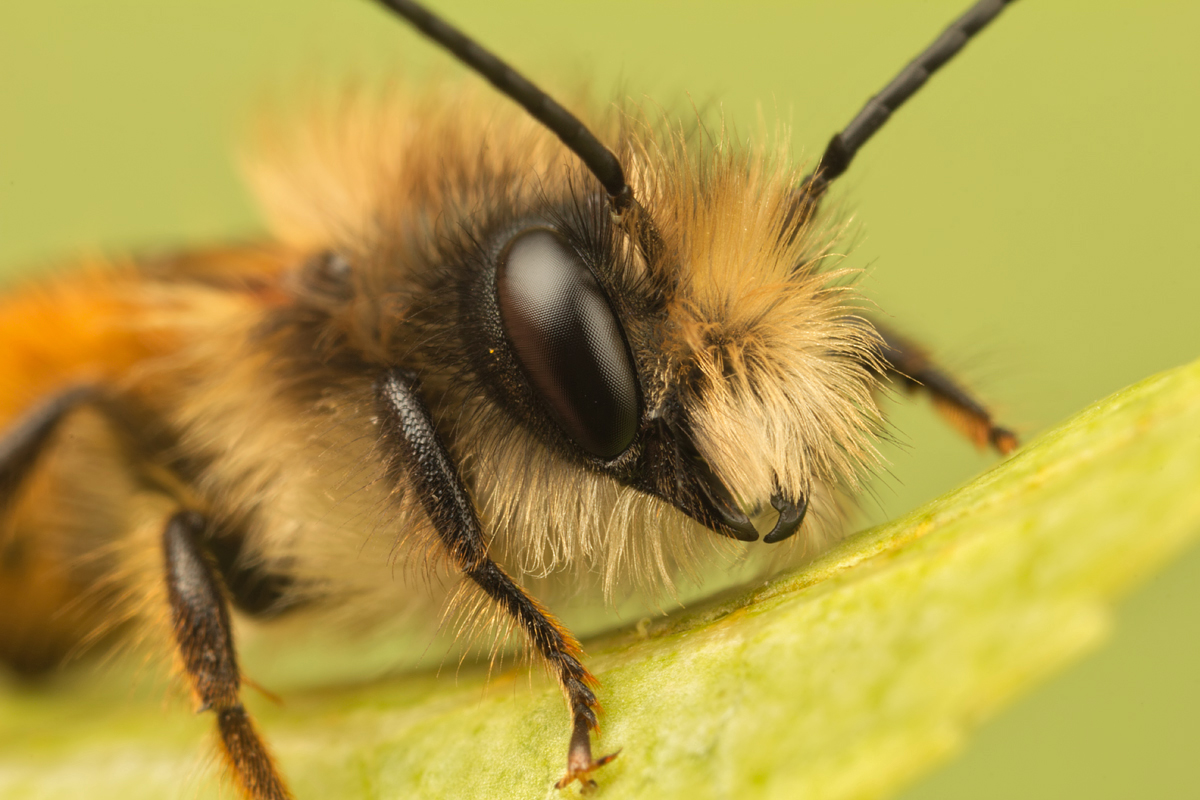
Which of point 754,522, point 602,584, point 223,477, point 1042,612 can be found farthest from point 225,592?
point 1042,612

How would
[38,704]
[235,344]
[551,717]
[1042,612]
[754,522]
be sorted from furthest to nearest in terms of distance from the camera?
[38,704] < [235,344] < [754,522] < [551,717] < [1042,612]

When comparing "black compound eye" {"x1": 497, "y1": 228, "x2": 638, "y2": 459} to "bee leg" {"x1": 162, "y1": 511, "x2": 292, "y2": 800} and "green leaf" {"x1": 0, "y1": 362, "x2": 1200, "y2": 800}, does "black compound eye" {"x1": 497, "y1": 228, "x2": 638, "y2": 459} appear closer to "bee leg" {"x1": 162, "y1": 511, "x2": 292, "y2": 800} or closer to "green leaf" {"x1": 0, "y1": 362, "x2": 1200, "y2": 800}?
"green leaf" {"x1": 0, "y1": 362, "x2": 1200, "y2": 800}

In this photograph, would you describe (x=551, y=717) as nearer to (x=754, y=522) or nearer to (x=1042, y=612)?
(x=754, y=522)

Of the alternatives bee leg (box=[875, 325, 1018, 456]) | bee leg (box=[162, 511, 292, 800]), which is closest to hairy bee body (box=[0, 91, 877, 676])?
bee leg (box=[162, 511, 292, 800])

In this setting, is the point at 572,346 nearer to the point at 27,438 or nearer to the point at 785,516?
the point at 785,516

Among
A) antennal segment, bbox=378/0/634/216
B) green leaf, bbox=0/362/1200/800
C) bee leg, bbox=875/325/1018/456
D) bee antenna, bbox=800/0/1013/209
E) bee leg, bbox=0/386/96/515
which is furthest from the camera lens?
bee leg, bbox=0/386/96/515

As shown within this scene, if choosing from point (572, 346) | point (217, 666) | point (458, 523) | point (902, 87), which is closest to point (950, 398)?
point (902, 87)
